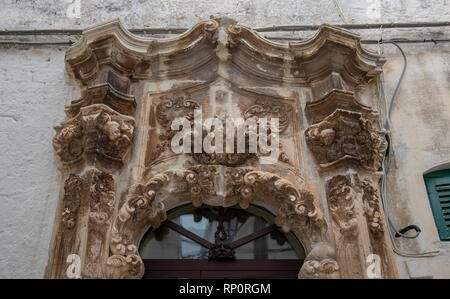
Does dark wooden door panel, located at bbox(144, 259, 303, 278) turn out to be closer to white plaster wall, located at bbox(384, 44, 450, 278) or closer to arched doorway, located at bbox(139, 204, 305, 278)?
arched doorway, located at bbox(139, 204, 305, 278)

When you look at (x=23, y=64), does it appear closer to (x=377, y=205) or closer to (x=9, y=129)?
(x=9, y=129)

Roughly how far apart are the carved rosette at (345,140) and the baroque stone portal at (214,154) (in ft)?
0.04

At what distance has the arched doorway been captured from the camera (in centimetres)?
488

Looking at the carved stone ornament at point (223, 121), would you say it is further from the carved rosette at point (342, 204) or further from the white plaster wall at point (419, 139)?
the white plaster wall at point (419, 139)

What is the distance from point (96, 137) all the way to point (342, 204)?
213 centimetres

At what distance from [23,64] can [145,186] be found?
7.14ft

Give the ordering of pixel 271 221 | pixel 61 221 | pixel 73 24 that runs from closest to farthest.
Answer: pixel 61 221 → pixel 271 221 → pixel 73 24

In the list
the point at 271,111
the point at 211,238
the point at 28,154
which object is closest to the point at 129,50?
the point at 28,154

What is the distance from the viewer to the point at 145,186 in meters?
4.93

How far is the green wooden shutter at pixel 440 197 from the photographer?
5148mm

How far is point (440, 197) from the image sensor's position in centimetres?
531

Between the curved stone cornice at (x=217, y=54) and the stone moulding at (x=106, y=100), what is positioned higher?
the curved stone cornice at (x=217, y=54)

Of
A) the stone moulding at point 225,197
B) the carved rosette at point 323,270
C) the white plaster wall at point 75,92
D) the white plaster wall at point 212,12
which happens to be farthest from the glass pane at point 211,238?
the white plaster wall at point 212,12

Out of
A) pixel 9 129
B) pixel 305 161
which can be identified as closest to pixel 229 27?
pixel 305 161
